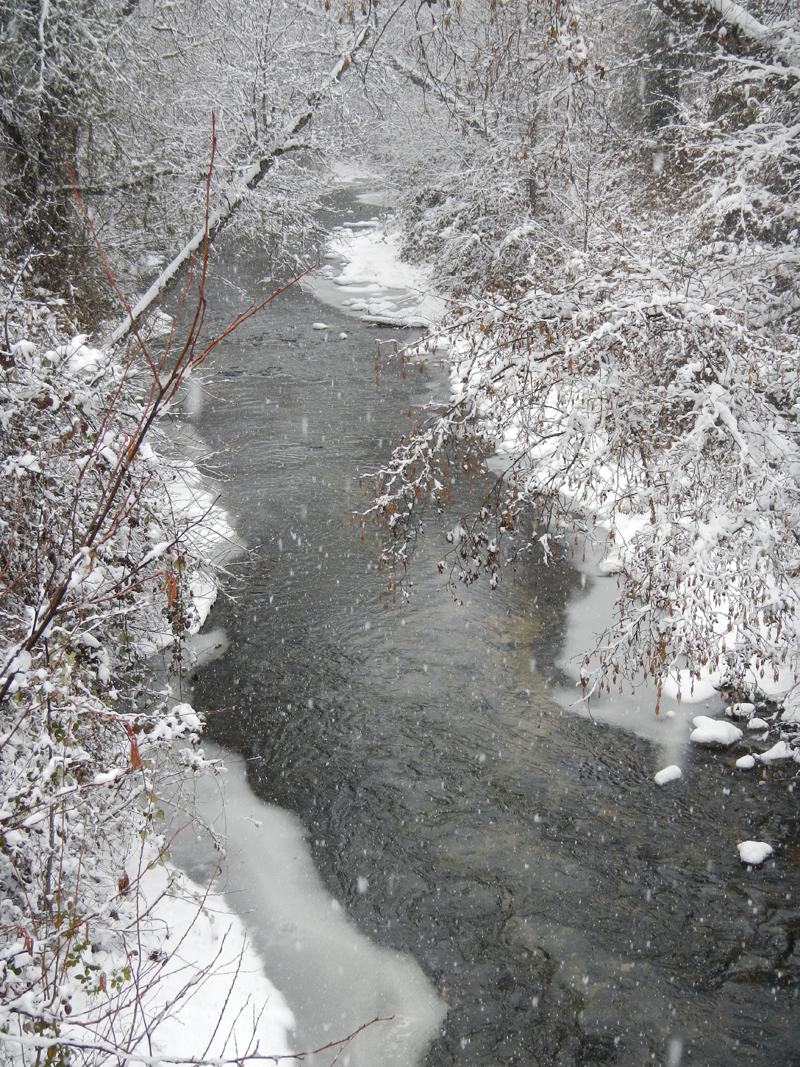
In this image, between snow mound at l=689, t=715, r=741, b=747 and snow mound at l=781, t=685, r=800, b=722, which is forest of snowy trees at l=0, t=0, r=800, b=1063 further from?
snow mound at l=689, t=715, r=741, b=747

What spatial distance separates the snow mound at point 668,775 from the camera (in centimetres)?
663

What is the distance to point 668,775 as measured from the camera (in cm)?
666

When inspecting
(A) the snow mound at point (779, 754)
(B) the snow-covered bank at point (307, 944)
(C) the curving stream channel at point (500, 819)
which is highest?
(A) the snow mound at point (779, 754)

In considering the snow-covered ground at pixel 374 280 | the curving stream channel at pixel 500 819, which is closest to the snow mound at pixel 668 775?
the curving stream channel at pixel 500 819

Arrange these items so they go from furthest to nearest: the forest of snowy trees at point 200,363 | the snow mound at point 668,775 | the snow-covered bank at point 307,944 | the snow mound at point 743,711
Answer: the snow mound at point 743,711 < the snow mound at point 668,775 < the snow-covered bank at point 307,944 < the forest of snowy trees at point 200,363

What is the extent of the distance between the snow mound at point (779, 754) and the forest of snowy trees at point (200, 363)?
25.9 inches

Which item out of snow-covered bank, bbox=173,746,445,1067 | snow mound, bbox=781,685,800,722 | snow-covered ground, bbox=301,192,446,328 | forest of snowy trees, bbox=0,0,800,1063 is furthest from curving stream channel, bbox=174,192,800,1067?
snow-covered ground, bbox=301,192,446,328

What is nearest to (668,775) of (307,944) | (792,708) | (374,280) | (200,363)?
(792,708)

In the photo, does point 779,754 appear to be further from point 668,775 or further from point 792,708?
point 668,775

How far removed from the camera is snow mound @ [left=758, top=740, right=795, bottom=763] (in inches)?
264

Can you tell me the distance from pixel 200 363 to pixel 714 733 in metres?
5.83

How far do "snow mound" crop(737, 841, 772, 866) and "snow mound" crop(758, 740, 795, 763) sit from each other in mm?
919

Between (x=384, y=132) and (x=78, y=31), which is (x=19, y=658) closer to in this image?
(x=78, y=31)

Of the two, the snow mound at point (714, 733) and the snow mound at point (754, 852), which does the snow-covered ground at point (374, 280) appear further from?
the snow mound at point (754, 852)
